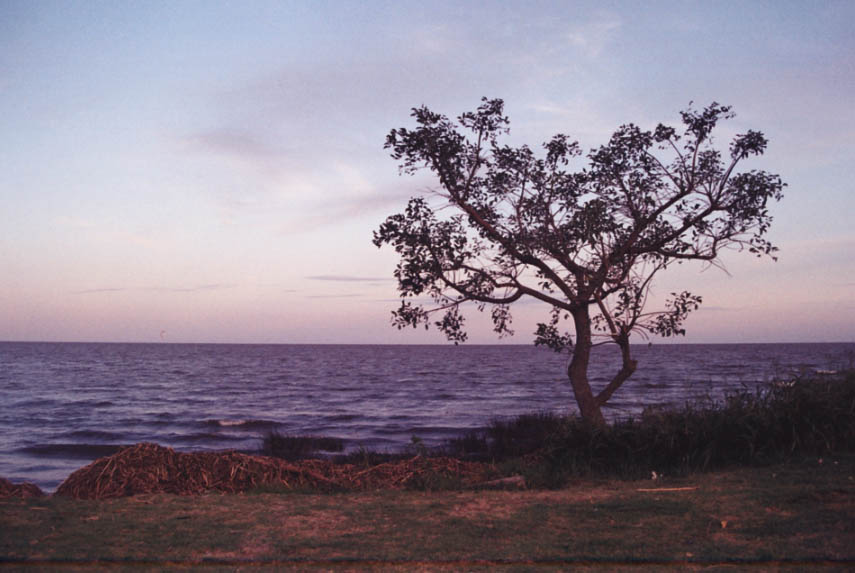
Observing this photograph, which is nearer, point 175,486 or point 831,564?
point 831,564

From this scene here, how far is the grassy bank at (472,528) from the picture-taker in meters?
5.16

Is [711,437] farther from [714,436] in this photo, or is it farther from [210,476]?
[210,476]

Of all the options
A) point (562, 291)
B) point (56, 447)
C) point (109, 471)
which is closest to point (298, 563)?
point (109, 471)

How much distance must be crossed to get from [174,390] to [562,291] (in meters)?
41.1

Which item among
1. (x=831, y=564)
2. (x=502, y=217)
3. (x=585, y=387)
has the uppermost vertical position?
(x=502, y=217)

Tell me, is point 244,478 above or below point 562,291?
below

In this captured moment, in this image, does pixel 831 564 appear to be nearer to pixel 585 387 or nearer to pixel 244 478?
pixel 585 387

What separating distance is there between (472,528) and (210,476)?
526cm

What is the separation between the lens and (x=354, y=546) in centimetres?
560

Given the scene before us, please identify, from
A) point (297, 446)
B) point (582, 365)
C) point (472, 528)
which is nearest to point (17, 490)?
point (472, 528)

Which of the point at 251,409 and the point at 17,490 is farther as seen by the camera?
the point at 251,409

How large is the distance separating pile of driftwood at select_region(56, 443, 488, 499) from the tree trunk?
231cm

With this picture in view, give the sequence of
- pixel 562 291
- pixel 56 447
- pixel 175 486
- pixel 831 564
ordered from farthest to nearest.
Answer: pixel 56 447 < pixel 562 291 < pixel 175 486 < pixel 831 564

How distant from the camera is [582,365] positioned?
1169cm
